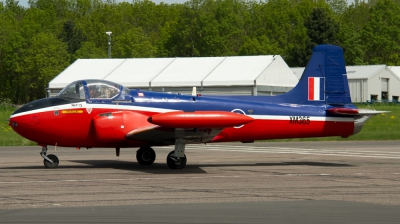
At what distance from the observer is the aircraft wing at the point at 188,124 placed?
1641cm

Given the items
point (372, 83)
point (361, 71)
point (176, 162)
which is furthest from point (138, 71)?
point (361, 71)

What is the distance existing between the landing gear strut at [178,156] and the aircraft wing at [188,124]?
0.18 metres

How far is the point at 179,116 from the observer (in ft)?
53.9

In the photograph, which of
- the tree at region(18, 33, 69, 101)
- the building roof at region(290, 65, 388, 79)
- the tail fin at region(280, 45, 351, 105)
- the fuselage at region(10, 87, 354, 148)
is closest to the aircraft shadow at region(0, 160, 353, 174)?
the fuselage at region(10, 87, 354, 148)

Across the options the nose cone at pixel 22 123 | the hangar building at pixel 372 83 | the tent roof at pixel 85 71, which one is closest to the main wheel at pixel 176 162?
the nose cone at pixel 22 123

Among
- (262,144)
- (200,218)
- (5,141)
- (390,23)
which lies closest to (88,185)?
(200,218)

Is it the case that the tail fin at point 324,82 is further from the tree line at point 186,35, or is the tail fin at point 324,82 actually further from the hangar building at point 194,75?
the tree line at point 186,35

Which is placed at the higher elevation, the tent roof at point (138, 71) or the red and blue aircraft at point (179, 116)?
the tent roof at point (138, 71)

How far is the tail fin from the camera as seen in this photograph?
19422mm

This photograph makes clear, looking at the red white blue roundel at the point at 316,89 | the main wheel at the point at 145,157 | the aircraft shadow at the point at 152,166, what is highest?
the red white blue roundel at the point at 316,89

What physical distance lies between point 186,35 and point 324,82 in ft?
315

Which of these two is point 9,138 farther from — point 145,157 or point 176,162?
point 176,162

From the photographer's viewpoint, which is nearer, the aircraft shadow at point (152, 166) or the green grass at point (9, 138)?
the aircraft shadow at point (152, 166)

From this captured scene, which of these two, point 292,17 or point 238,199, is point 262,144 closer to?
point 238,199
